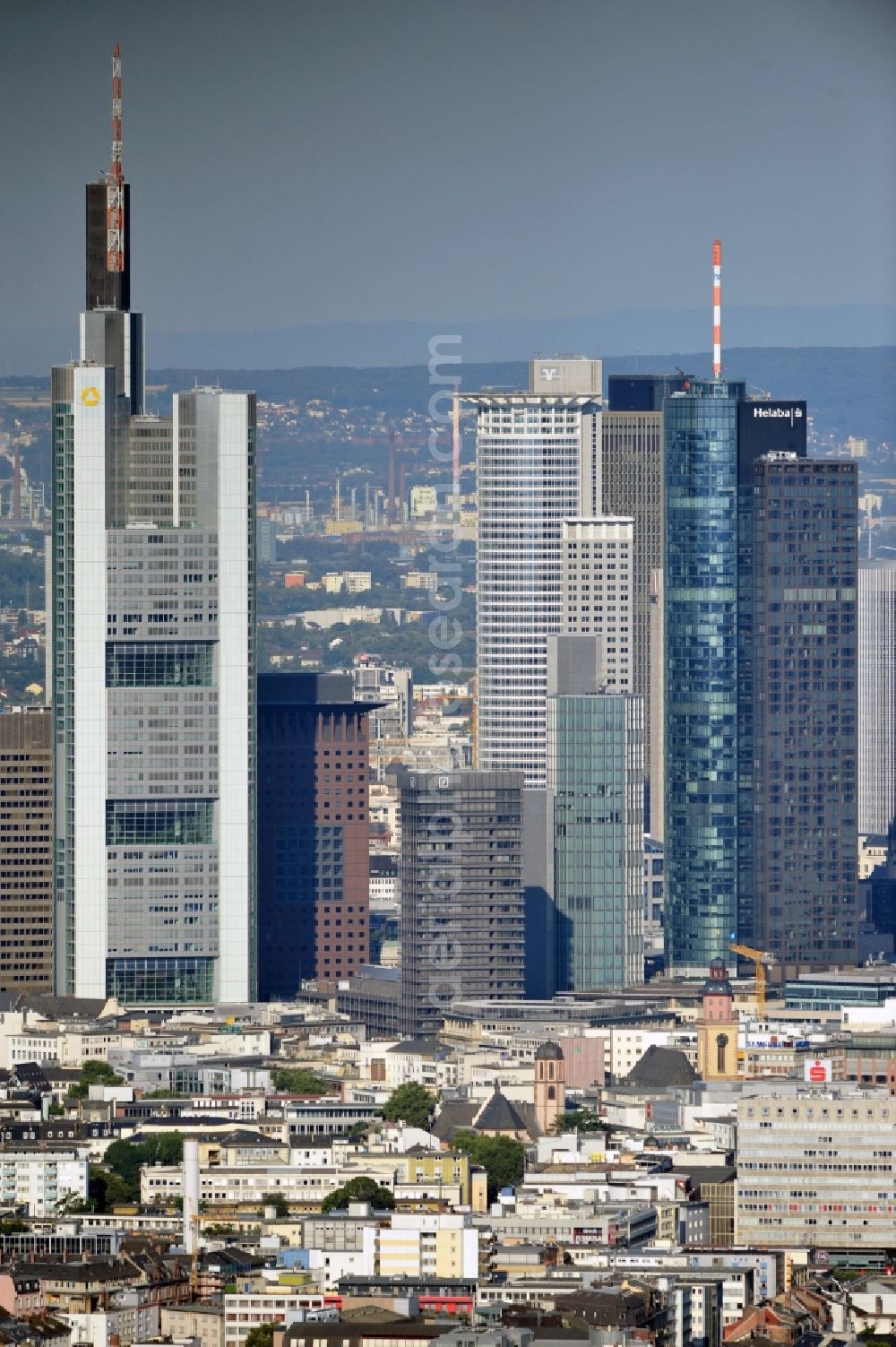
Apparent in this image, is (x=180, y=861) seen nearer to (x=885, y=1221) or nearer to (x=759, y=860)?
(x=759, y=860)

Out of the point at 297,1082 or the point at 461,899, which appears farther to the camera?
the point at 461,899

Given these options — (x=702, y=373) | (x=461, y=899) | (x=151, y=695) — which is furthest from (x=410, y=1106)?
(x=702, y=373)

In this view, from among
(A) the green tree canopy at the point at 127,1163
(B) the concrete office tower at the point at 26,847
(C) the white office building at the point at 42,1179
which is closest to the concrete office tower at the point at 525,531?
(B) the concrete office tower at the point at 26,847

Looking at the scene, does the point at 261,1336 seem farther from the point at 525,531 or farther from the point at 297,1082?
the point at 525,531

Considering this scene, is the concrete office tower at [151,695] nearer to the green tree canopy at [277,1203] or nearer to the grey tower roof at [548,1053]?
the grey tower roof at [548,1053]

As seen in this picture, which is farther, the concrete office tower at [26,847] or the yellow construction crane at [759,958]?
the yellow construction crane at [759,958]

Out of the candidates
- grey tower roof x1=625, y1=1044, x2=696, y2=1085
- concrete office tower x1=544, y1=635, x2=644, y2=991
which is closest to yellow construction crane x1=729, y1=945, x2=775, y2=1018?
concrete office tower x1=544, y1=635, x2=644, y2=991

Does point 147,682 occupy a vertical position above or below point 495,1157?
above

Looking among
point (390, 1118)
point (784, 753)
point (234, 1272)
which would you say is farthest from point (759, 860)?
point (234, 1272)
